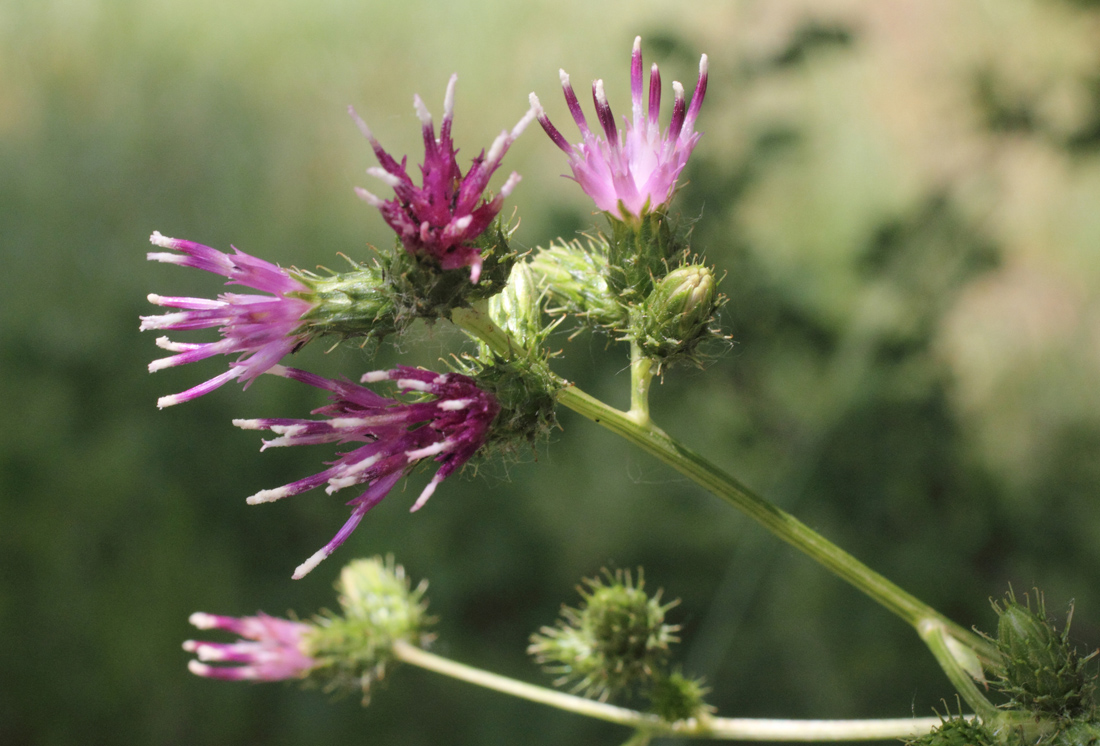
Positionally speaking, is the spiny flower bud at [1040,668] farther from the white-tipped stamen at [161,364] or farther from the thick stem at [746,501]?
the white-tipped stamen at [161,364]

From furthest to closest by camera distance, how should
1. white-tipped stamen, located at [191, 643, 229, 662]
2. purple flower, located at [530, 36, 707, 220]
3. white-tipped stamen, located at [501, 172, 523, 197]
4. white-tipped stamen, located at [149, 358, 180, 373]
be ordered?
white-tipped stamen, located at [191, 643, 229, 662], purple flower, located at [530, 36, 707, 220], white-tipped stamen, located at [149, 358, 180, 373], white-tipped stamen, located at [501, 172, 523, 197]

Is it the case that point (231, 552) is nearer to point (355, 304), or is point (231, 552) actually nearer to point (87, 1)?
point (355, 304)

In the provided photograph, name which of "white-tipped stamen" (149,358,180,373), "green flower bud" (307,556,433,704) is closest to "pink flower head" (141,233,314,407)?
"white-tipped stamen" (149,358,180,373)

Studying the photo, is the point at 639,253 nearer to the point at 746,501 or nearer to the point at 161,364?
the point at 746,501

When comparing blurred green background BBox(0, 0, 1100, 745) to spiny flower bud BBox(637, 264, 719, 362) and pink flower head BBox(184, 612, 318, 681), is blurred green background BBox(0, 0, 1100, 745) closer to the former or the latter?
spiny flower bud BBox(637, 264, 719, 362)

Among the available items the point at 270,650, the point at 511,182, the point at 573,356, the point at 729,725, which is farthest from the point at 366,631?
the point at 573,356

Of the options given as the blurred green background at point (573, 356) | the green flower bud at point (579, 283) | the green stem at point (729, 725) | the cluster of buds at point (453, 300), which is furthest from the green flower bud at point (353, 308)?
the blurred green background at point (573, 356)
